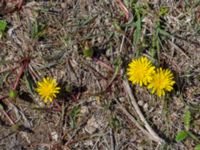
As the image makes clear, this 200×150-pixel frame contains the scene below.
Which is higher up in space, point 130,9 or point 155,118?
point 130,9

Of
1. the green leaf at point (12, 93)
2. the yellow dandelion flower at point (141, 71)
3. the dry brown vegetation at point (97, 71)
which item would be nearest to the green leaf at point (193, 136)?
the dry brown vegetation at point (97, 71)

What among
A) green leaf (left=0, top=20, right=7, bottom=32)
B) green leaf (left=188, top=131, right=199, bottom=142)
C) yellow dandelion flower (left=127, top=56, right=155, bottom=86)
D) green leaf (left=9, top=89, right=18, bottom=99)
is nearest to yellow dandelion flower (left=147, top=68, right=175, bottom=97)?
yellow dandelion flower (left=127, top=56, right=155, bottom=86)

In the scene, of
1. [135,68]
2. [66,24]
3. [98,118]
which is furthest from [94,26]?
[98,118]

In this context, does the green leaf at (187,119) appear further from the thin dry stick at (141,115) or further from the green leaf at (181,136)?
the thin dry stick at (141,115)

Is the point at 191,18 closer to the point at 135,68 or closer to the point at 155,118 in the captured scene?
the point at 135,68

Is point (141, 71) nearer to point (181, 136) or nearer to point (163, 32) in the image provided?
point (163, 32)

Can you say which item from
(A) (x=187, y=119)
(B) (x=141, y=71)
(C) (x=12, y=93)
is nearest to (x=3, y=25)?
(C) (x=12, y=93)

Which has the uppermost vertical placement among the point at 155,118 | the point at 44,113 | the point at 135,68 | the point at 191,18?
the point at 191,18
